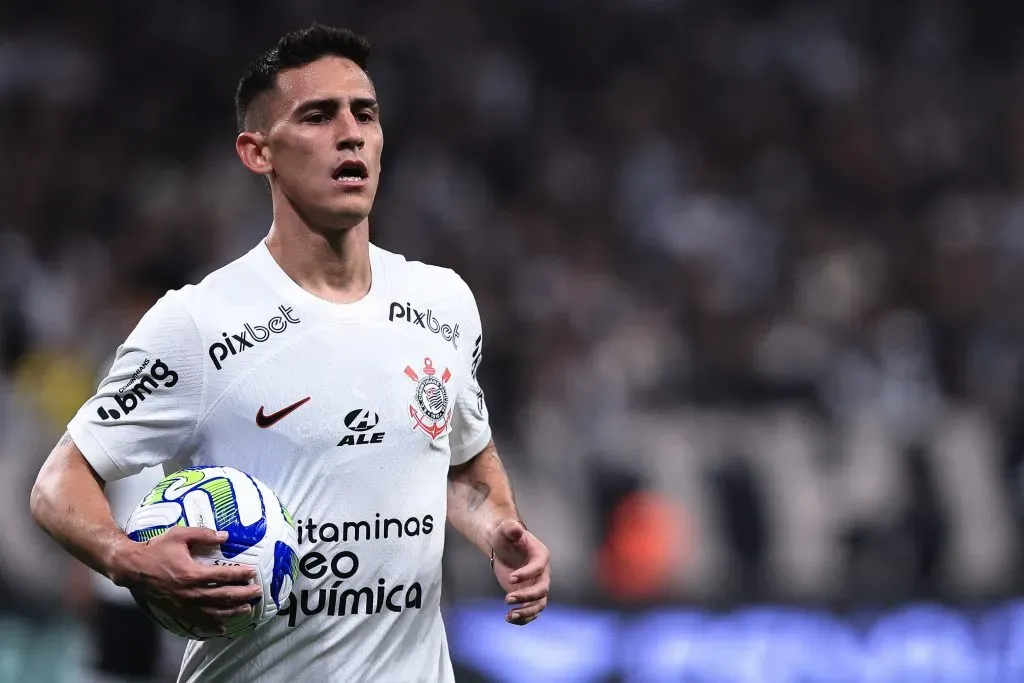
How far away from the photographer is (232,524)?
346 cm

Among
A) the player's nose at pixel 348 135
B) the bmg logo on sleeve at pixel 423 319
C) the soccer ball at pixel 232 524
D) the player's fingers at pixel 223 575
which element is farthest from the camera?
the bmg logo on sleeve at pixel 423 319

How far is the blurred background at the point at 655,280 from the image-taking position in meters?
8.06

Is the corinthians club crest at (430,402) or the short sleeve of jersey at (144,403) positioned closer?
the short sleeve of jersey at (144,403)

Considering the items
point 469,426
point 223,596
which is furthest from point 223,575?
point 469,426

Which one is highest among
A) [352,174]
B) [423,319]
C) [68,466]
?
[352,174]

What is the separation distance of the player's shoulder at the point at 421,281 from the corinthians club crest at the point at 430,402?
0.23 metres

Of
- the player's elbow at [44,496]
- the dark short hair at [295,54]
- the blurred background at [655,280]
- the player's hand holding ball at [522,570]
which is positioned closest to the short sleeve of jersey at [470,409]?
the player's hand holding ball at [522,570]

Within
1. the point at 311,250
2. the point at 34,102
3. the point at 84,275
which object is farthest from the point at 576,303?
the point at 311,250

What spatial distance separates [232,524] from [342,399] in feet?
1.57

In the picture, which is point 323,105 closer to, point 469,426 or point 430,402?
point 430,402

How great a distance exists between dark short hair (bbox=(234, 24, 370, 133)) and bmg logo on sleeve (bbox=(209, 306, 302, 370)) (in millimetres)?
563

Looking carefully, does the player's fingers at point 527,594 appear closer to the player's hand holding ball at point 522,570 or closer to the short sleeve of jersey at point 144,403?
the player's hand holding ball at point 522,570

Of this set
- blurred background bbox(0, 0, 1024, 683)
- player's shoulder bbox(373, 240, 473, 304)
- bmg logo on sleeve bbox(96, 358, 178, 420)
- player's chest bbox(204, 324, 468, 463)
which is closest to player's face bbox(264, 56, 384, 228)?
player's shoulder bbox(373, 240, 473, 304)

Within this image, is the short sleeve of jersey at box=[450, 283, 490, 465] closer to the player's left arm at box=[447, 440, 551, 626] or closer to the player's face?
the player's left arm at box=[447, 440, 551, 626]
